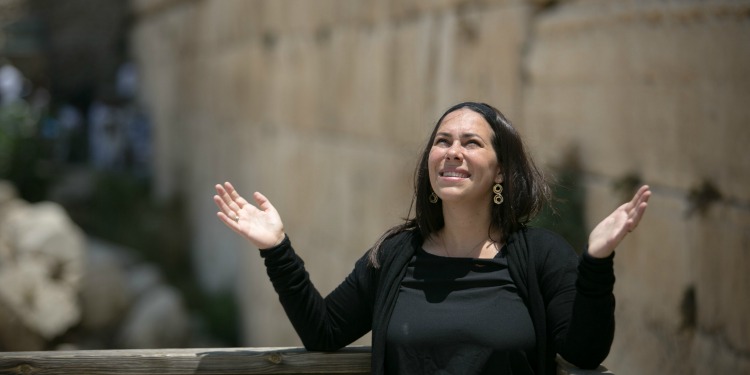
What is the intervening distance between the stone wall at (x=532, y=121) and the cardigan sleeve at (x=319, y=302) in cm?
104

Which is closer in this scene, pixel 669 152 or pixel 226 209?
pixel 226 209

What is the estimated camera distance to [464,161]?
116 inches

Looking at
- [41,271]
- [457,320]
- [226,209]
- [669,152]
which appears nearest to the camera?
[457,320]

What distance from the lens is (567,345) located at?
2742 millimetres

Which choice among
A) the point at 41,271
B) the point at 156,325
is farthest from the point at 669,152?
the point at 156,325

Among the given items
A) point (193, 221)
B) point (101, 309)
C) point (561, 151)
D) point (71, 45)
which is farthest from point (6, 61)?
point (561, 151)

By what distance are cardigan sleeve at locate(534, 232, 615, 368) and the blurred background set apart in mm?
479

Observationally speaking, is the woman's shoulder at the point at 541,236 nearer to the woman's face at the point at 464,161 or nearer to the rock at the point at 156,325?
the woman's face at the point at 464,161

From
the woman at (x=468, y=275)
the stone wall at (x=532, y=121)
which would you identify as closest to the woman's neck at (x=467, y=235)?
the woman at (x=468, y=275)

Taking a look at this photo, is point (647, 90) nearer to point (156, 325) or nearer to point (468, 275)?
point (468, 275)

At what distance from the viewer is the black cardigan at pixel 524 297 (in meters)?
2.67

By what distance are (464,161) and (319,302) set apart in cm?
52

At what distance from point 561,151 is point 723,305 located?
58.3 inches

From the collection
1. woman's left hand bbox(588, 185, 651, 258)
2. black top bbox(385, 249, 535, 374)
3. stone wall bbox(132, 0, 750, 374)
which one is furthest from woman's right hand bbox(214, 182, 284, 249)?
stone wall bbox(132, 0, 750, 374)
